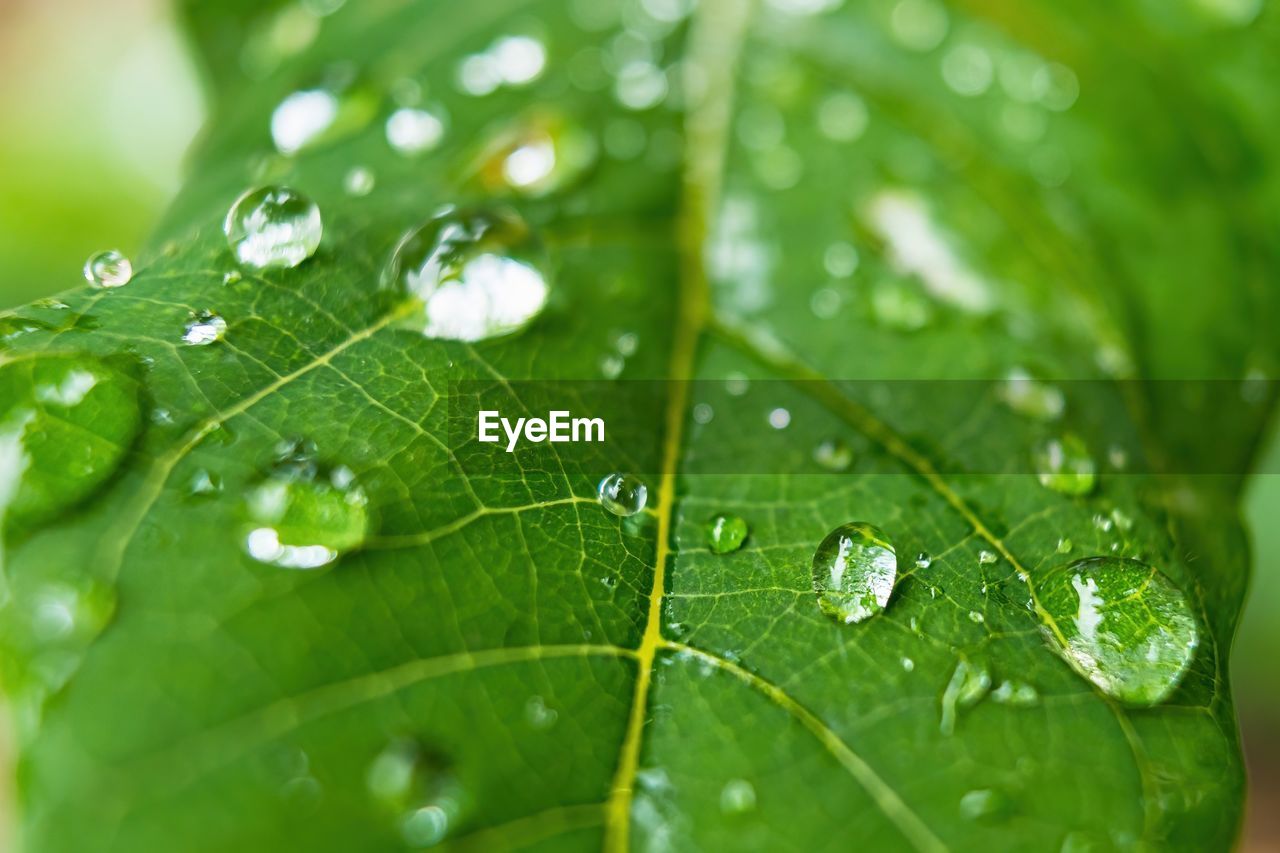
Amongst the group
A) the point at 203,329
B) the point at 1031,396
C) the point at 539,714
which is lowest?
the point at 1031,396

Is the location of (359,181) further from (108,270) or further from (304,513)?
(304,513)

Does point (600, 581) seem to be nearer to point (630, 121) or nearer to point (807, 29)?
point (630, 121)

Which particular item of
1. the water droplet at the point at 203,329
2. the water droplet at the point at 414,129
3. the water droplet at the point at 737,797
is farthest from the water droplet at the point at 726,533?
the water droplet at the point at 414,129

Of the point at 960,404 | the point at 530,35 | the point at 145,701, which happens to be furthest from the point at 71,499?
the point at 530,35

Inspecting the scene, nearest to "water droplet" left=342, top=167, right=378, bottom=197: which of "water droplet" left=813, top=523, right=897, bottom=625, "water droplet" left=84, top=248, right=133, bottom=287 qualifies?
"water droplet" left=84, top=248, right=133, bottom=287

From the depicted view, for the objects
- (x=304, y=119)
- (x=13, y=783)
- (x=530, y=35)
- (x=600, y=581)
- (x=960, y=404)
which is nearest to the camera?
(x=13, y=783)

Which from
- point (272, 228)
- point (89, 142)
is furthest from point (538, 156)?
point (89, 142)
